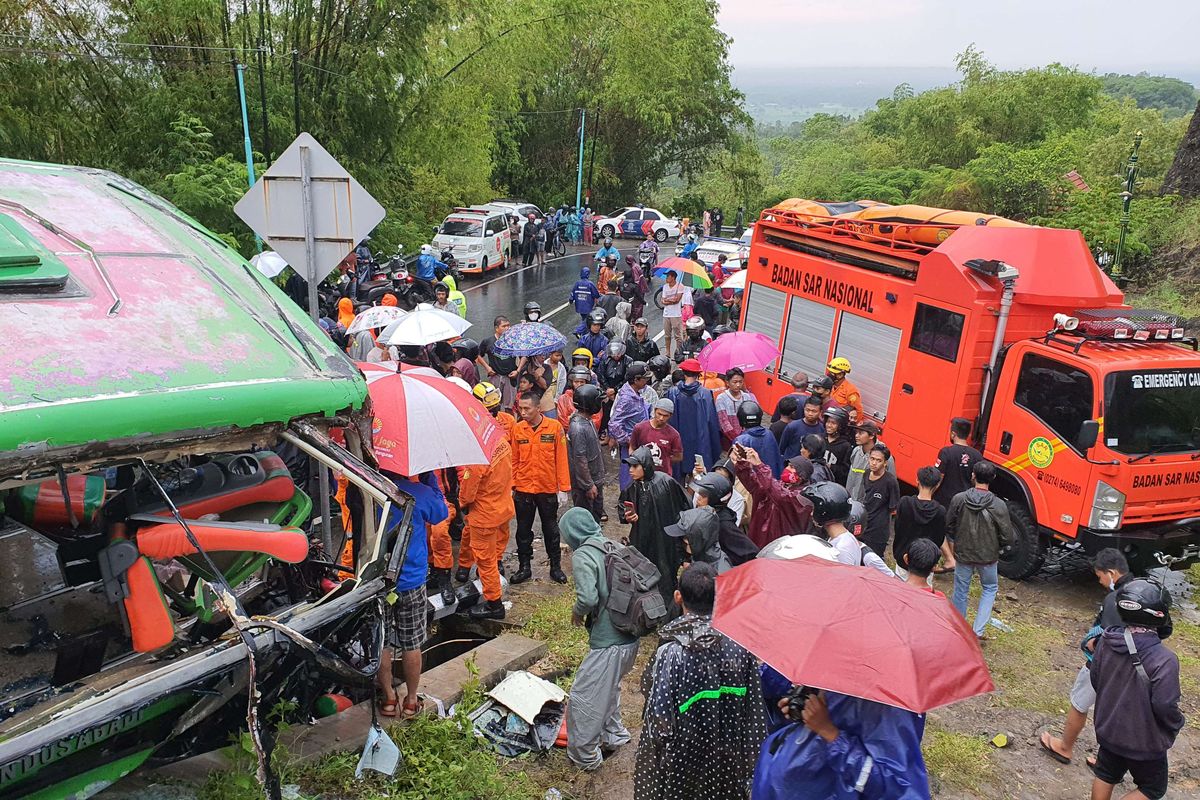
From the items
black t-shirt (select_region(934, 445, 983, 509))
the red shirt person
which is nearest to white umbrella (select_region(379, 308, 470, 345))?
the red shirt person

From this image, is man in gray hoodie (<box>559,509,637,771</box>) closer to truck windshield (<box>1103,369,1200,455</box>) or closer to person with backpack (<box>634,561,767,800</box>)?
person with backpack (<box>634,561,767,800</box>)

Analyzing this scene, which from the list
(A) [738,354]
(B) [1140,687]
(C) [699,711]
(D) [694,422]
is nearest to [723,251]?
(A) [738,354]

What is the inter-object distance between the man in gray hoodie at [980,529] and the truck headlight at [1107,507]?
1073 millimetres

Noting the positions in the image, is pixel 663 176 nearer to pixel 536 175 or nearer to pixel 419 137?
pixel 536 175

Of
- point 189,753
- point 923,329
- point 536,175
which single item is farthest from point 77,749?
point 536,175

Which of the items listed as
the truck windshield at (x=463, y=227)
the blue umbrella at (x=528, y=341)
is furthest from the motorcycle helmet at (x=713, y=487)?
the truck windshield at (x=463, y=227)

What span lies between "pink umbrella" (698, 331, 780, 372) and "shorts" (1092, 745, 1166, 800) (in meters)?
5.16

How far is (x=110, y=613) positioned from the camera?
14.6 feet

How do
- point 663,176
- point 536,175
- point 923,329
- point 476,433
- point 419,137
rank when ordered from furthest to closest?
point 663,176 → point 536,175 → point 419,137 → point 923,329 → point 476,433

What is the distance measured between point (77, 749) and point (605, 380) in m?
8.28

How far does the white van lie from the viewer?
23453mm

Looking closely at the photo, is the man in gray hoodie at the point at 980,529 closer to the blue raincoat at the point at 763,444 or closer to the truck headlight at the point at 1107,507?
the truck headlight at the point at 1107,507

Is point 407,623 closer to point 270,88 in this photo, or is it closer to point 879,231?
point 879,231

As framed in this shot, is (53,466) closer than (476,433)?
Yes
